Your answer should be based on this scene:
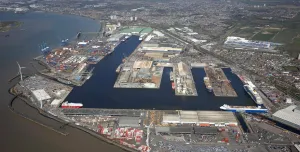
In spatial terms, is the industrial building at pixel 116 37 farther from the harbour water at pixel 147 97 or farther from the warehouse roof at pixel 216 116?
the warehouse roof at pixel 216 116

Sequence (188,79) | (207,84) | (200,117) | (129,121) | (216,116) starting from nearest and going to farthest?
1. (129,121)
2. (200,117)
3. (216,116)
4. (207,84)
5. (188,79)

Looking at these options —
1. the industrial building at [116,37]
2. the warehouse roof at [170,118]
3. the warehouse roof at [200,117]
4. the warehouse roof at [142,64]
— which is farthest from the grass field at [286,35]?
the warehouse roof at [170,118]

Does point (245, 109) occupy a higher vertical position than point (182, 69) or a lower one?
lower

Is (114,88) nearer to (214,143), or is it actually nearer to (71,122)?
(71,122)

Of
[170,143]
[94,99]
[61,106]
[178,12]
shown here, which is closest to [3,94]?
[61,106]

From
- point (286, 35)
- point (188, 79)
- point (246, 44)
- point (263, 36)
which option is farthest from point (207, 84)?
point (286, 35)

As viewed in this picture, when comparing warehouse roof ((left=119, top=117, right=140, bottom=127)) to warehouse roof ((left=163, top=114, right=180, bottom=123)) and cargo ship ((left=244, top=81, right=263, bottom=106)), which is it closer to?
warehouse roof ((left=163, top=114, right=180, bottom=123))

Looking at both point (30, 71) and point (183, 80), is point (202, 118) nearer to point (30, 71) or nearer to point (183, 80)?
point (183, 80)
